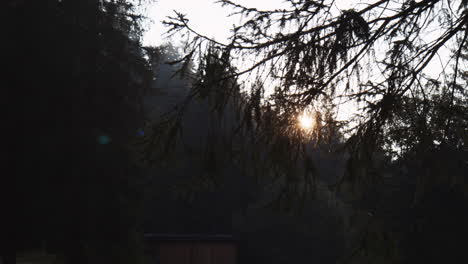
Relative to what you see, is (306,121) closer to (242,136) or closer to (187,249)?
(242,136)

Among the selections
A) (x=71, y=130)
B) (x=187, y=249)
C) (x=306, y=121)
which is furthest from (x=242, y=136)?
(x=187, y=249)

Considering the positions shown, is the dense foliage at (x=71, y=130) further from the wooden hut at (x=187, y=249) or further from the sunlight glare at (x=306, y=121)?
the sunlight glare at (x=306, y=121)

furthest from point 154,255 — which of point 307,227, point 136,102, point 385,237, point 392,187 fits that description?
point 385,237

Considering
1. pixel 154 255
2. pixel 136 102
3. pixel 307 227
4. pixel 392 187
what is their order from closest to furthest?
pixel 136 102 → pixel 392 187 → pixel 154 255 → pixel 307 227

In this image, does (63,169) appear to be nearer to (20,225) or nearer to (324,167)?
(20,225)

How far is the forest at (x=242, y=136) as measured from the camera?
4523mm

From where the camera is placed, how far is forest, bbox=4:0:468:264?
14.8 ft

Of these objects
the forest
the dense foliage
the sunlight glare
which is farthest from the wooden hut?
the sunlight glare

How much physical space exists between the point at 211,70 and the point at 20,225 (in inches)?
332

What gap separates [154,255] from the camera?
64.4 ft

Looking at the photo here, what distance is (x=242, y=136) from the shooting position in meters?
4.50

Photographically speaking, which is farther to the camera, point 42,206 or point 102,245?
point 102,245

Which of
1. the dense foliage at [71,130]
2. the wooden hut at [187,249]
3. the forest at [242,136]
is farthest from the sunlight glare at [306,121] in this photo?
the wooden hut at [187,249]

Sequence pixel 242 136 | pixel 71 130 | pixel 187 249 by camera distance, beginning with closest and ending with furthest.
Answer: pixel 242 136 → pixel 71 130 → pixel 187 249
